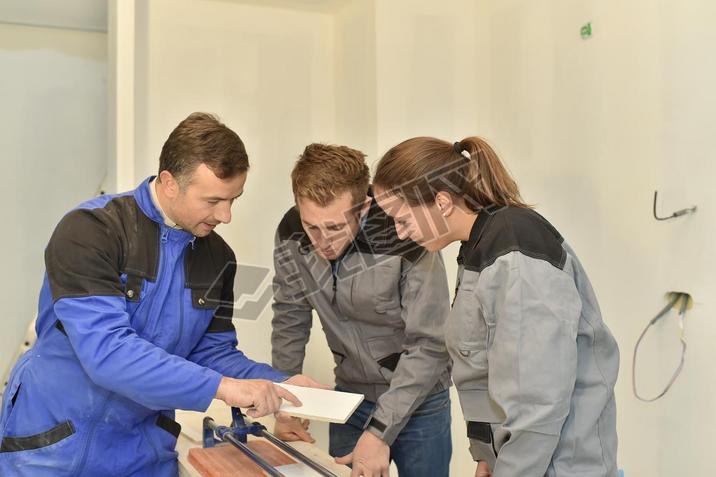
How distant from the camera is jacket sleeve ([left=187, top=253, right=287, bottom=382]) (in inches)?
69.1

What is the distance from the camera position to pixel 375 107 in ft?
9.91

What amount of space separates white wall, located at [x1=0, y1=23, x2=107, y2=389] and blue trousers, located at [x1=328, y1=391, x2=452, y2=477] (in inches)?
98.3

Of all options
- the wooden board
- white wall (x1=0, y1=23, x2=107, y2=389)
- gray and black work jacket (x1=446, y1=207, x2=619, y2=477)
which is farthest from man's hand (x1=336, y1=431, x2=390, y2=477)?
white wall (x1=0, y1=23, x2=107, y2=389)

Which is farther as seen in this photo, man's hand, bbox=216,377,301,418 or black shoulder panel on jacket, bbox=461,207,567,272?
man's hand, bbox=216,377,301,418

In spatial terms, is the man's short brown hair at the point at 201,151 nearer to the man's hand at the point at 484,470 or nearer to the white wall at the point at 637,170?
the man's hand at the point at 484,470

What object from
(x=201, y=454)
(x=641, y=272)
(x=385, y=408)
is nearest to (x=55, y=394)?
(x=201, y=454)

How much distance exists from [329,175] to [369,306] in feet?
1.24

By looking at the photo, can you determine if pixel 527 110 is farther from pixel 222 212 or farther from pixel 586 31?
pixel 222 212

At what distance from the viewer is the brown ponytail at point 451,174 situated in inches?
55.5

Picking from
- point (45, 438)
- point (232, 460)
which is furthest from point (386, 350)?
point (45, 438)

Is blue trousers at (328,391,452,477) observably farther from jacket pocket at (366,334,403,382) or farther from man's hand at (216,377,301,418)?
man's hand at (216,377,301,418)

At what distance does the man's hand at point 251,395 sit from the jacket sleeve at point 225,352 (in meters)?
0.25

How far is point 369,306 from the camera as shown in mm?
1875

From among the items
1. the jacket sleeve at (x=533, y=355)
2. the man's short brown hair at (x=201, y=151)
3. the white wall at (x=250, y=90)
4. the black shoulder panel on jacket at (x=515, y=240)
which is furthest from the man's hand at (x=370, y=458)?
the white wall at (x=250, y=90)
